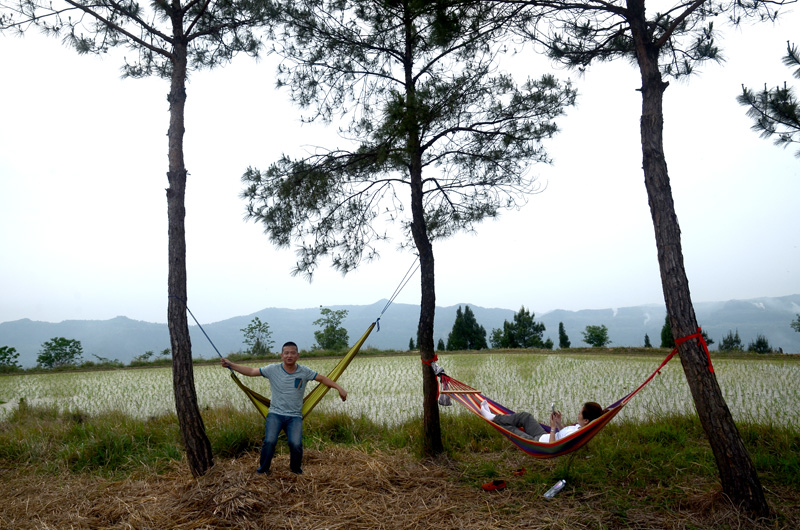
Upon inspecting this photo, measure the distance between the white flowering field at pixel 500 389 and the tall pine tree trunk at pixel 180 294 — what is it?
2368mm

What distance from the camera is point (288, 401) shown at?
12.6 ft

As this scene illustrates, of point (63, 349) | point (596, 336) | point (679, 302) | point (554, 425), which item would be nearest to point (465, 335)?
point (596, 336)

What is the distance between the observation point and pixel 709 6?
3785mm

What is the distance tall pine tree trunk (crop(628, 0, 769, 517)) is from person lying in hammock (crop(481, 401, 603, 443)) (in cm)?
97

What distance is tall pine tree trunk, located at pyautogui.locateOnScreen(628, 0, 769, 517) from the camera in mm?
2814

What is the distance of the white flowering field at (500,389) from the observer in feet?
19.3

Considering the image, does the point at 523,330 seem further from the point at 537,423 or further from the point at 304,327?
the point at 304,327

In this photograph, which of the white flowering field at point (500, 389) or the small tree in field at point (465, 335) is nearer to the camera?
the white flowering field at point (500, 389)

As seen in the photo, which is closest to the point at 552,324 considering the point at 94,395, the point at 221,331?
the point at 221,331

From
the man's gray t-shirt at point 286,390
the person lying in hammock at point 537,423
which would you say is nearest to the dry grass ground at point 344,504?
the person lying in hammock at point 537,423

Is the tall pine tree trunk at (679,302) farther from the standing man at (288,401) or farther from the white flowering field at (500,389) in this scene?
the standing man at (288,401)

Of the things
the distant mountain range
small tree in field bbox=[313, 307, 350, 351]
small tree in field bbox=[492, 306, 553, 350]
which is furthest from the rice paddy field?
the distant mountain range

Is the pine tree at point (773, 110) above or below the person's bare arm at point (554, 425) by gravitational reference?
above

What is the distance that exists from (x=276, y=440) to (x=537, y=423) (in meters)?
2.00
